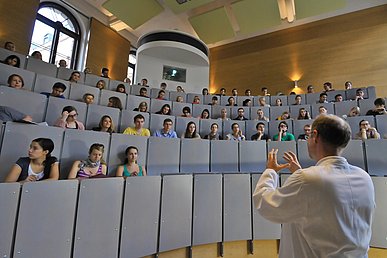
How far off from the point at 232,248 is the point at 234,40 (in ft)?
21.6

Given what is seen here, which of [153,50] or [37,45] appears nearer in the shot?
[37,45]

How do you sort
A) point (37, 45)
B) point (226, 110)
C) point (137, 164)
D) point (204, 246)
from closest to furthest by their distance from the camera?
point (204, 246) → point (137, 164) → point (226, 110) → point (37, 45)

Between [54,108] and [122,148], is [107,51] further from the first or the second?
[122,148]

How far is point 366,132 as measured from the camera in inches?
109

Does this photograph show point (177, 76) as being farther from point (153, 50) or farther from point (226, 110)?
point (226, 110)

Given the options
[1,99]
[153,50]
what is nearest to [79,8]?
[153,50]

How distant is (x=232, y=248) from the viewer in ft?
6.66

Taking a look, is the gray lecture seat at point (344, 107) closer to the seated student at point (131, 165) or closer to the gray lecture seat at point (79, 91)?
the seated student at point (131, 165)

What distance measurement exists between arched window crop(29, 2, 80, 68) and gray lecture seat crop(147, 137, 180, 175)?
4491 millimetres

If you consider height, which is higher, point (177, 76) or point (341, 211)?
point (177, 76)

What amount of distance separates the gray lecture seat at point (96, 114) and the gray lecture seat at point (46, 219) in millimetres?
1423

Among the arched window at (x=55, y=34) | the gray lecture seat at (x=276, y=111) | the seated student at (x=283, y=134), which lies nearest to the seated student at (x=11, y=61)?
the arched window at (x=55, y=34)

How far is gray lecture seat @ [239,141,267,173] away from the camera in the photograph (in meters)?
2.56

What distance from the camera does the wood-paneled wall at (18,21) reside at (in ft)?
15.0
